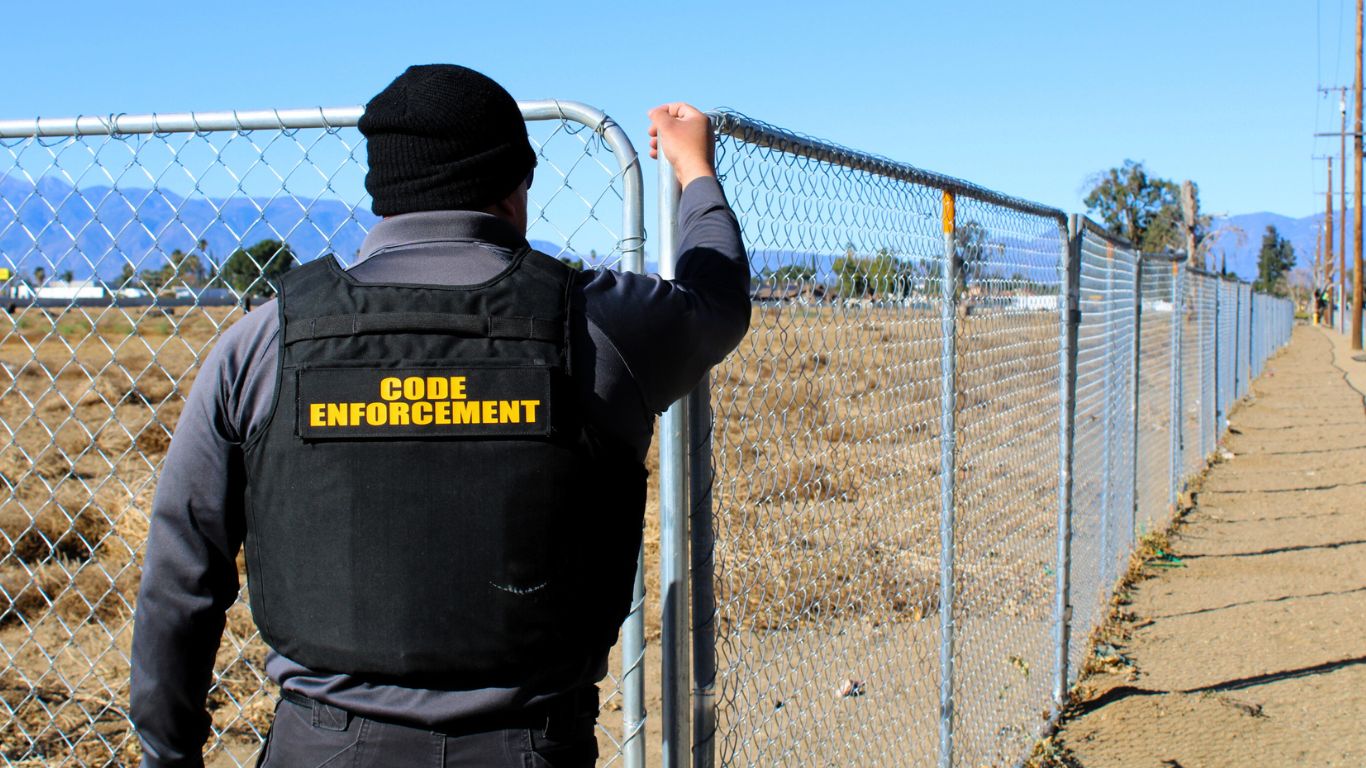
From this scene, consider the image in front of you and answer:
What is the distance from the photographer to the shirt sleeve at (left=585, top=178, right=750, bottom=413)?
1.81 meters

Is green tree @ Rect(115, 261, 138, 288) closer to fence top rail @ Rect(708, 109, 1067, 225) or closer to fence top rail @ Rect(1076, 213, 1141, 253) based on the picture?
fence top rail @ Rect(708, 109, 1067, 225)

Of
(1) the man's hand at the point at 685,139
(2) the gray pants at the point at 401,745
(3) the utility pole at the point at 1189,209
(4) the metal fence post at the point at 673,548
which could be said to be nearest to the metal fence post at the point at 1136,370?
(4) the metal fence post at the point at 673,548

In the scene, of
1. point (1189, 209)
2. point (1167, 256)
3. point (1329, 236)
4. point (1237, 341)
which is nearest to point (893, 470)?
point (1167, 256)

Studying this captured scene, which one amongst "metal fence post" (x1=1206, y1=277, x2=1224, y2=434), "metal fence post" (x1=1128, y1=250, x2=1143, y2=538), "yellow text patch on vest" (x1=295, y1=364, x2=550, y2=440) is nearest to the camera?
"yellow text patch on vest" (x1=295, y1=364, x2=550, y2=440)

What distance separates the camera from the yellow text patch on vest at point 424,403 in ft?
5.61

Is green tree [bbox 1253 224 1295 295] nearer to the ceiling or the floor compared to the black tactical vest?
nearer to the ceiling

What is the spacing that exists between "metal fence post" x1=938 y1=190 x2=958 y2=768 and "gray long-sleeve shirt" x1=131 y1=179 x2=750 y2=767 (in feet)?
5.96

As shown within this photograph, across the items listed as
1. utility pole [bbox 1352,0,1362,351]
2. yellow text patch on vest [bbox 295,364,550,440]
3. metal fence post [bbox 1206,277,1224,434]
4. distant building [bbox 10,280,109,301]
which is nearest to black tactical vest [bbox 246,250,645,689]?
yellow text patch on vest [bbox 295,364,550,440]

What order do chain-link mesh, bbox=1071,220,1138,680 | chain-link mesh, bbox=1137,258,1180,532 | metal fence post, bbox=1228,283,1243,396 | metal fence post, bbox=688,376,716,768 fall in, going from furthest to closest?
metal fence post, bbox=1228,283,1243,396
chain-link mesh, bbox=1137,258,1180,532
chain-link mesh, bbox=1071,220,1138,680
metal fence post, bbox=688,376,716,768

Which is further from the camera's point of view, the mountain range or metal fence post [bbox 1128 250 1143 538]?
metal fence post [bbox 1128 250 1143 538]

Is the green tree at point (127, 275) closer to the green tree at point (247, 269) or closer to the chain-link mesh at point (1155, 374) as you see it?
the green tree at point (247, 269)

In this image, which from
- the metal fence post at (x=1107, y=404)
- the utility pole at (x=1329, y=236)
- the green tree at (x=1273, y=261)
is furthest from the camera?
the green tree at (x=1273, y=261)

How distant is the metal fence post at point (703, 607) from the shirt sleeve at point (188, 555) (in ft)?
2.83

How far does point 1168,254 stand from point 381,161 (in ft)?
28.1
